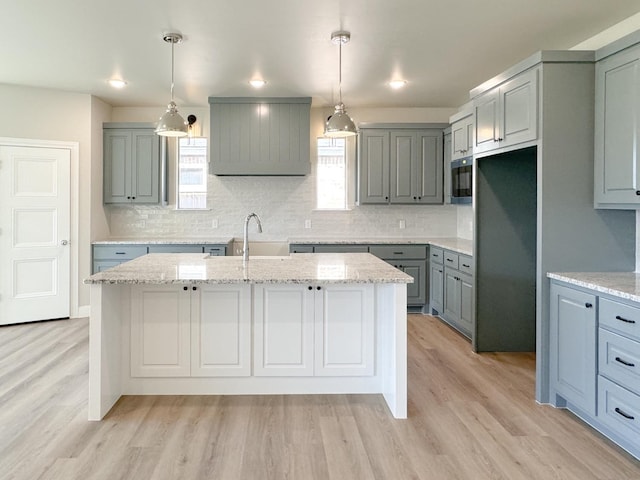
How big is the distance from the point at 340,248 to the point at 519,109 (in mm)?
2771

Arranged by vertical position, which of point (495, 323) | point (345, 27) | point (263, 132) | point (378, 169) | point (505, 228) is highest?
point (345, 27)

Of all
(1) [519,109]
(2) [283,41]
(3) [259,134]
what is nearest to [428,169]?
(3) [259,134]

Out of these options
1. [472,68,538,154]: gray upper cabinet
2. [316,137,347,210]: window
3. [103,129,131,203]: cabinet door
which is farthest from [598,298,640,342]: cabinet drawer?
[103,129,131,203]: cabinet door

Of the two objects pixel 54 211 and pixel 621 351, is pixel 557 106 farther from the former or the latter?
pixel 54 211

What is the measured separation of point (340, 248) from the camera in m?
5.47

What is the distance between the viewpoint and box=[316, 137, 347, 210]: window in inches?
237

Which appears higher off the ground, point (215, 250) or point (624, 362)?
point (215, 250)

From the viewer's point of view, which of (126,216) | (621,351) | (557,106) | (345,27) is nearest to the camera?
(621,351)

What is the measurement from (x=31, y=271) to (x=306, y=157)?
3417mm

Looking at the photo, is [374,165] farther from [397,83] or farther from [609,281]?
[609,281]

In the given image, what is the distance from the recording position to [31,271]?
201 inches

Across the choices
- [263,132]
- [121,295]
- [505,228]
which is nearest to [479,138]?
[505,228]

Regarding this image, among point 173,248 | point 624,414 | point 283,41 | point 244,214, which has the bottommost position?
point 624,414

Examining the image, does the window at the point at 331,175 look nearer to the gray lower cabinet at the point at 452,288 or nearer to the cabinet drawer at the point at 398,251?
the cabinet drawer at the point at 398,251
